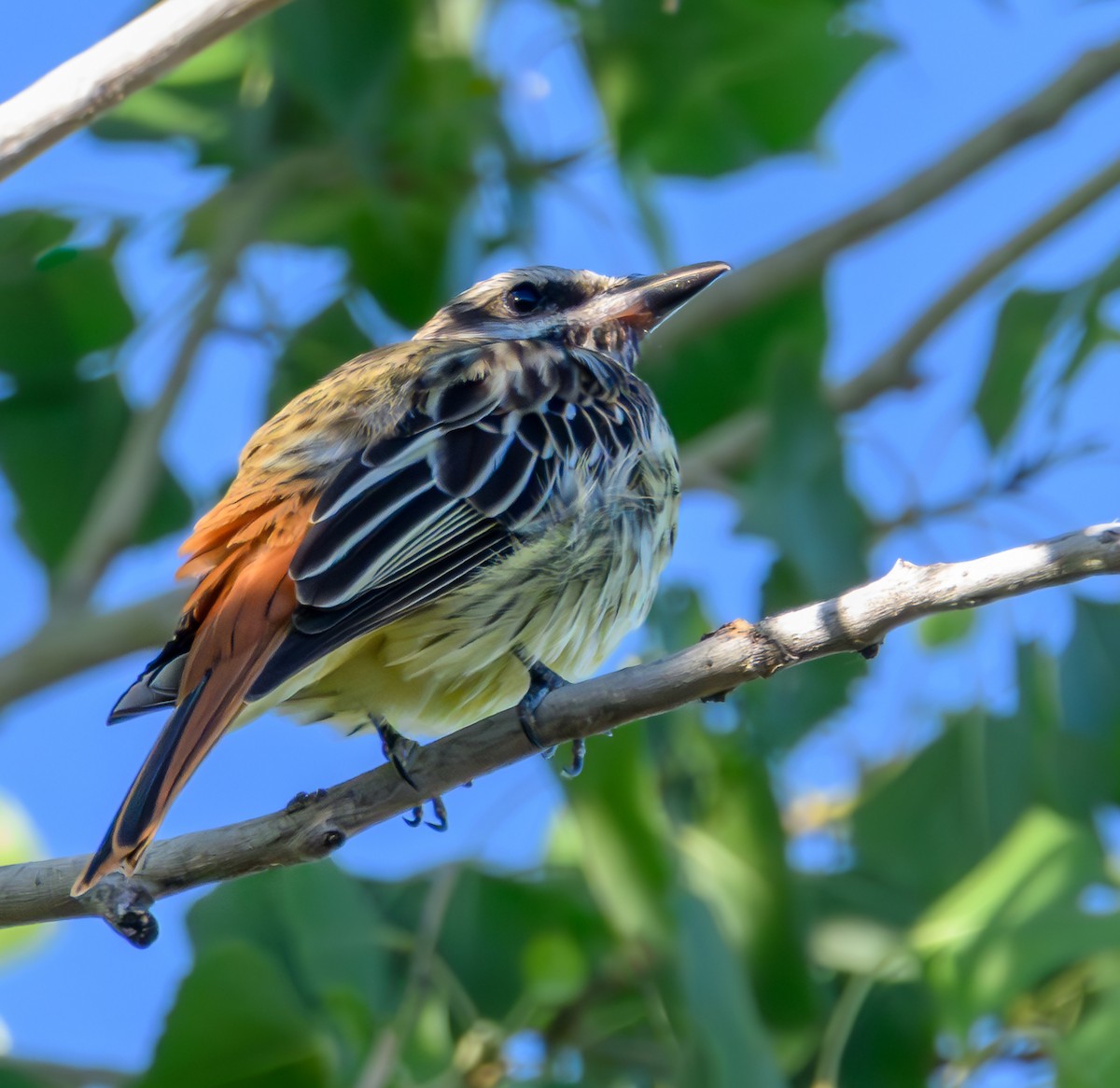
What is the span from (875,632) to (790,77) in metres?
3.25

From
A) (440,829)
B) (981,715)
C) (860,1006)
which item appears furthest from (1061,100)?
(440,829)

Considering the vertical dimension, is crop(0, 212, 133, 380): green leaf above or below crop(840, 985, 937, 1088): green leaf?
above

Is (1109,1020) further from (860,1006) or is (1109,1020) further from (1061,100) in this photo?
(1061,100)

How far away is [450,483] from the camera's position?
3010mm

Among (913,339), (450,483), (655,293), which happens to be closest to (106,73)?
(450,483)

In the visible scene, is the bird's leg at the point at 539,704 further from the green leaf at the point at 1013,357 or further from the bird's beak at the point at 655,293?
the green leaf at the point at 1013,357

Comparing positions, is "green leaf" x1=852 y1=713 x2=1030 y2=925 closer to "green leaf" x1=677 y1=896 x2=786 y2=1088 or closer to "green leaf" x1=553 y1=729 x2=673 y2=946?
"green leaf" x1=553 y1=729 x2=673 y2=946

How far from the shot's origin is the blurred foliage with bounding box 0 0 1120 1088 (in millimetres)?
3500

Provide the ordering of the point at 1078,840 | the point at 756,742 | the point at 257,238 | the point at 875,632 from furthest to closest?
the point at 257,238 → the point at 756,742 → the point at 1078,840 → the point at 875,632

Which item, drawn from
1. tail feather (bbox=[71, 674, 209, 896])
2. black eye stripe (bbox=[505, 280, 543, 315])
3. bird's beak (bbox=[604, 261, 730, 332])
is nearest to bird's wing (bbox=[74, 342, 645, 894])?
tail feather (bbox=[71, 674, 209, 896])

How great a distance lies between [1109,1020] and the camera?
332cm

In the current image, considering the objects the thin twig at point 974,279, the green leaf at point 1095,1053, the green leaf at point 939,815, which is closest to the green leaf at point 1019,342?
the thin twig at point 974,279

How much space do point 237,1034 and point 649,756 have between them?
124 cm

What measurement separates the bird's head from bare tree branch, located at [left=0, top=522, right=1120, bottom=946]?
1540 mm
